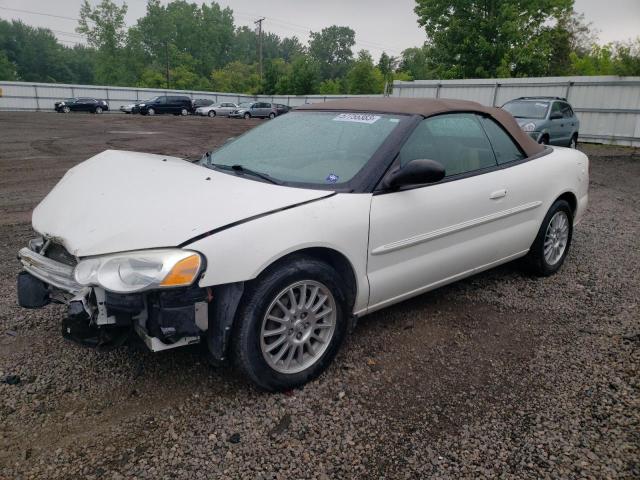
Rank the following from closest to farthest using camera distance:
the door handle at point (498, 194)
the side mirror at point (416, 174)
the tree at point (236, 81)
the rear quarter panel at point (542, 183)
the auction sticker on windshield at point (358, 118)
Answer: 1. the side mirror at point (416, 174)
2. the auction sticker on windshield at point (358, 118)
3. the door handle at point (498, 194)
4. the rear quarter panel at point (542, 183)
5. the tree at point (236, 81)

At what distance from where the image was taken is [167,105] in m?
35.6

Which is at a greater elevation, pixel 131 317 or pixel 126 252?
pixel 126 252

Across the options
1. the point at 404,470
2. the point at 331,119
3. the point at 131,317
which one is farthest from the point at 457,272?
the point at 131,317

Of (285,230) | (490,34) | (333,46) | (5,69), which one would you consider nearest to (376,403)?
(285,230)

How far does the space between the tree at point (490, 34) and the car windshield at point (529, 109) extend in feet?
59.4

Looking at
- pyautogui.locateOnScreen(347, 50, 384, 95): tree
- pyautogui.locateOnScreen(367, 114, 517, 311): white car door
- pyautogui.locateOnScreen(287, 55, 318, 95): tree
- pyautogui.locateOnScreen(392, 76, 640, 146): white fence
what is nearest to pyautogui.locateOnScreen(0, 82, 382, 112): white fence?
pyautogui.locateOnScreen(287, 55, 318, 95): tree

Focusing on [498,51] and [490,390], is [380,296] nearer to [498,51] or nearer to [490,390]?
[490,390]

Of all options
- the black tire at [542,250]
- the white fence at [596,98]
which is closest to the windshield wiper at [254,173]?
the black tire at [542,250]

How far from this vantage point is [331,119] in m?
3.60

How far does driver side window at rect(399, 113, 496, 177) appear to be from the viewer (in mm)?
3283

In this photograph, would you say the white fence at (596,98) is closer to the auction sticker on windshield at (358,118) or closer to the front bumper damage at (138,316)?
the auction sticker on windshield at (358,118)

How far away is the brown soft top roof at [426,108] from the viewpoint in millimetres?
3492

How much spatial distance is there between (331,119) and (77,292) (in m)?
2.07

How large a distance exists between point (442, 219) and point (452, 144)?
0.65 metres
